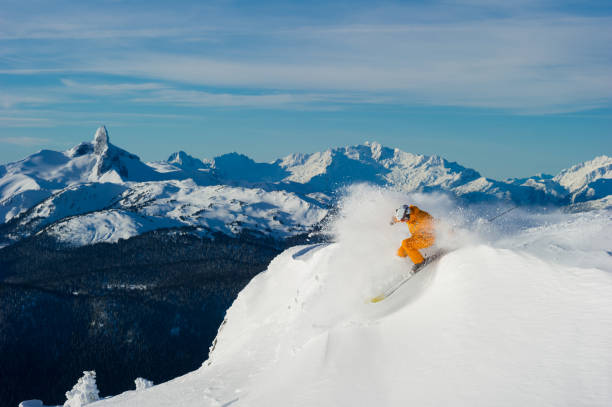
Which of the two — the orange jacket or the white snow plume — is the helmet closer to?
the orange jacket

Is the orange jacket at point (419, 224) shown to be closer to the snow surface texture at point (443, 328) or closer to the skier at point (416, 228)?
the skier at point (416, 228)

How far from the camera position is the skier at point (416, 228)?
72.3 ft

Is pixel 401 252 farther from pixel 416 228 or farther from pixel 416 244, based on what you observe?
pixel 416 228

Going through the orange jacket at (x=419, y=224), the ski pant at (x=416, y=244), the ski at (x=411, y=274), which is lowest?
the ski at (x=411, y=274)

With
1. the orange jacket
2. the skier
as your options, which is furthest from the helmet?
the orange jacket

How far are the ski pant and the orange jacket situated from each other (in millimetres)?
191

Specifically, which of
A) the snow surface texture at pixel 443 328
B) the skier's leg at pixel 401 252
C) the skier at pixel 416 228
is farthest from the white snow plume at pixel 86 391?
the skier at pixel 416 228

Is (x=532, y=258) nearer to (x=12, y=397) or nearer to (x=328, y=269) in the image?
(x=328, y=269)

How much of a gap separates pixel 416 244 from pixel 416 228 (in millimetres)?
834

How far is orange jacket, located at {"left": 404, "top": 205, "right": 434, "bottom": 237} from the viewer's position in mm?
22094

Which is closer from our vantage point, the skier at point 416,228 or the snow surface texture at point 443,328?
the snow surface texture at point 443,328

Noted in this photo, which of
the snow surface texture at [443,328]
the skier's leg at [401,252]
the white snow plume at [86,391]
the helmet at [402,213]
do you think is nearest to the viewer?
the snow surface texture at [443,328]

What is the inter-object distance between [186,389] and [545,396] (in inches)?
575

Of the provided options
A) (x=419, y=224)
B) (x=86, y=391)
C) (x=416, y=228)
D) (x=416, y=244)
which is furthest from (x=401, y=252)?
(x=86, y=391)
